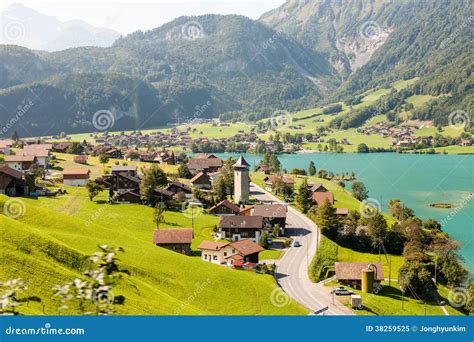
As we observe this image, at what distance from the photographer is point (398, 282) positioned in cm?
4300

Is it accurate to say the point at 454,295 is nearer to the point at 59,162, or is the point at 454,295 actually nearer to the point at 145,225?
the point at 145,225

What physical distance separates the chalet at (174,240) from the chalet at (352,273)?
528 inches

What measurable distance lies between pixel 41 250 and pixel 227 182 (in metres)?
47.7

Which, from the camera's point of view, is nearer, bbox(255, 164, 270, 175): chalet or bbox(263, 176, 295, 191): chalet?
bbox(263, 176, 295, 191): chalet

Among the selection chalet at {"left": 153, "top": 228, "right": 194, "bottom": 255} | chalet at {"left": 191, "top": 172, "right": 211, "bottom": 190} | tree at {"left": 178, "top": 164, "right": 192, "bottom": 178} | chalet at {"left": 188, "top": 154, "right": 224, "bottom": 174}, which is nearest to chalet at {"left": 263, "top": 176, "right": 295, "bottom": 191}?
chalet at {"left": 188, "top": 154, "right": 224, "bottom": 174}

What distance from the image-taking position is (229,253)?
152 feet

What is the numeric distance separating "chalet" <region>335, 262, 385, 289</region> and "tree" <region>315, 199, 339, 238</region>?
1206 cm

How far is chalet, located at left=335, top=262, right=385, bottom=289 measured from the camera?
41750mm

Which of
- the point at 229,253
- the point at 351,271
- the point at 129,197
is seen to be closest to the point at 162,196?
the point at 129,197

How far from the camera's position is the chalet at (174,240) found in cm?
4622

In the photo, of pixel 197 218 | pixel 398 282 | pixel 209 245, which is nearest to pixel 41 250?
pixel 209 245

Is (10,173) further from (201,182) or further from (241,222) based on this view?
(201,182)

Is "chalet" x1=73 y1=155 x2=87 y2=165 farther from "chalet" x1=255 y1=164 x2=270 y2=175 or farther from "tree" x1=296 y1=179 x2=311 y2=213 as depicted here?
"tree" x1=296 y1=179 x2=311 y2=213
